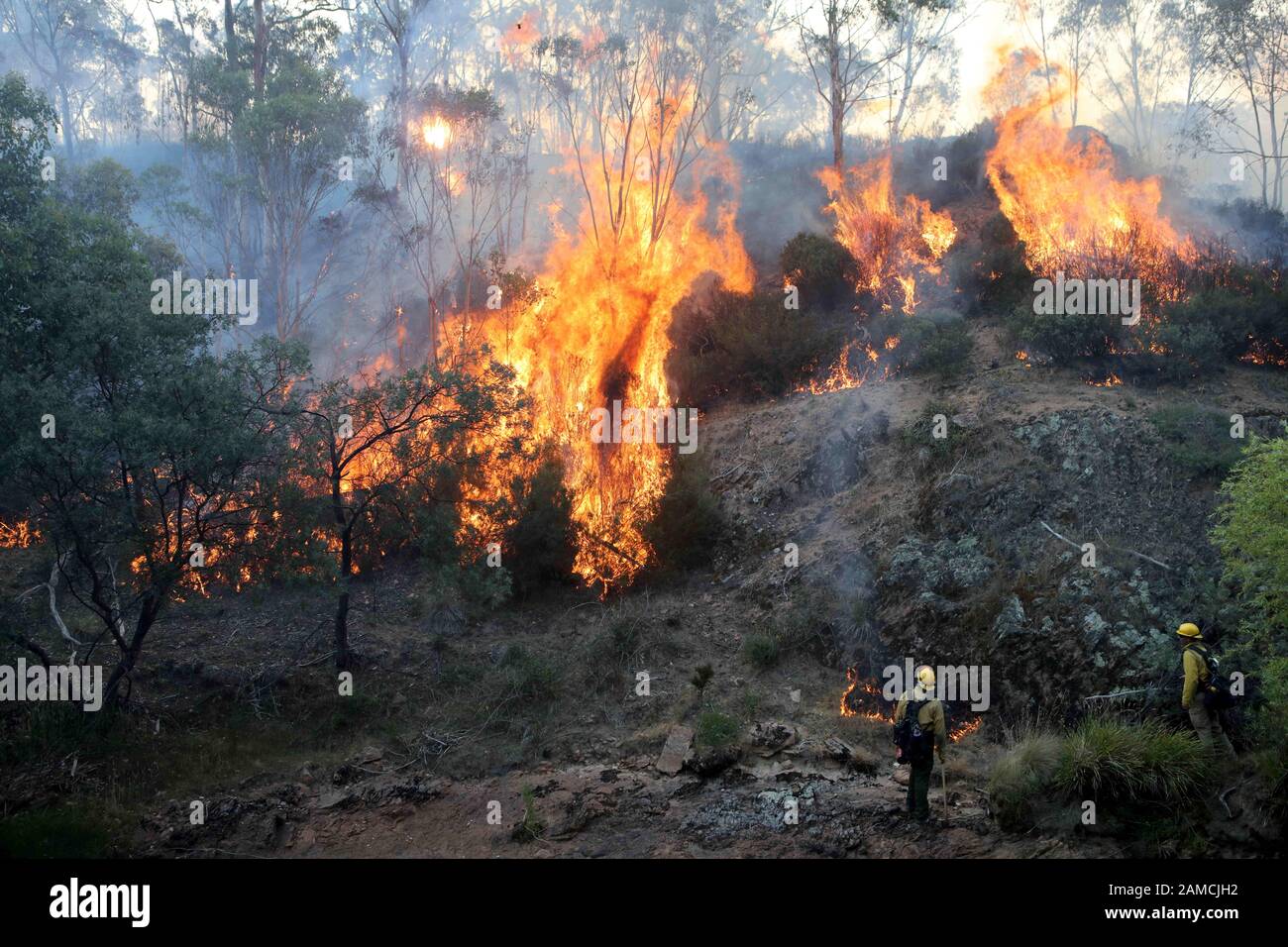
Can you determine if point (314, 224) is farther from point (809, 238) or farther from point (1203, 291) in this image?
point (1203, 291)

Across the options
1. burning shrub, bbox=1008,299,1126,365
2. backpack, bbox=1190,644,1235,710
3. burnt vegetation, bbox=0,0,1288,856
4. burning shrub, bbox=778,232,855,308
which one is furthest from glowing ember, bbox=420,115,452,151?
backpack, bbox=1190,644,1235,710

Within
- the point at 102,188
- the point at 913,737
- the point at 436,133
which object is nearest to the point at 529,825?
the point at 913,737

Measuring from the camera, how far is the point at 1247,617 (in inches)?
478

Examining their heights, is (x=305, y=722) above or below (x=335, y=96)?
below

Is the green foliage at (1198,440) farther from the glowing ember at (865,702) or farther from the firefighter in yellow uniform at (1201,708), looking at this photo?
the glowing ember at (865,702)

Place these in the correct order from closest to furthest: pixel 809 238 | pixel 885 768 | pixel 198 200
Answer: pixel 885 768 < pixel 809 238 < pixel 198 200

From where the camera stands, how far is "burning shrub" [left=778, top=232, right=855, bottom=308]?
83.0 feet

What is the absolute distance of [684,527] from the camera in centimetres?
1912

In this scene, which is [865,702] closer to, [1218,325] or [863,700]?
[863,700]

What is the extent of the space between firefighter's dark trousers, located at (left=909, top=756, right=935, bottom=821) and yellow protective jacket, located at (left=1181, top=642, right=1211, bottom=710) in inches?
115

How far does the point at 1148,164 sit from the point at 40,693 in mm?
36593

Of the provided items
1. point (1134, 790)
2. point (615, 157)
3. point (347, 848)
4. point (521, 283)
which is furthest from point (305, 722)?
point (615, 157)

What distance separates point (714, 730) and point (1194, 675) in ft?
20.4

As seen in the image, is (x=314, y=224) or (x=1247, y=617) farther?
(x=314, y=224)
